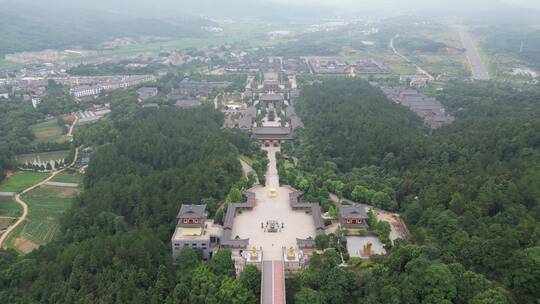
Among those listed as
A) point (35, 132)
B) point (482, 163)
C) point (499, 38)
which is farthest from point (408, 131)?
point (499, 38)

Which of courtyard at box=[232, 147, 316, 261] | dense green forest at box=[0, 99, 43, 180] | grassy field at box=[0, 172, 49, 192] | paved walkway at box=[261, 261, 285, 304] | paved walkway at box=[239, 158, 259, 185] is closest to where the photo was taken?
paved walkway at box=[261, 261, 285, 304]

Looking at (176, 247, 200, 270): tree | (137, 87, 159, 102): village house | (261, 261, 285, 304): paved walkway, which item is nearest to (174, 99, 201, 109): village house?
(137, 87, 159, 102): village house

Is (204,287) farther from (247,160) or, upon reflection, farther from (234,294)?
(247,160)

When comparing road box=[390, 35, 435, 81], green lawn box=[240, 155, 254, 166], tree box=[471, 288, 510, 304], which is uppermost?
road box=[390, 35, 435, 81]

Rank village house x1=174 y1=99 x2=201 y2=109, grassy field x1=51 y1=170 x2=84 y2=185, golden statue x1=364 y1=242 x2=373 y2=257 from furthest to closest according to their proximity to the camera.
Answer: village house x1=174 y1=99 x2=201 y2=109
grassy field x1=51 y1=170 x2=84 y2=185
golden statue x1=364 y1=242 x2=373 y2=257

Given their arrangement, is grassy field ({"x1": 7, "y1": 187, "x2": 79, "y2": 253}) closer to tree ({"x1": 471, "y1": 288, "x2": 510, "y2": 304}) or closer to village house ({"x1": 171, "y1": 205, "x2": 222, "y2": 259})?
village house ({"x1": 171, "y1": 205, "x2": 222, "y2": 259})

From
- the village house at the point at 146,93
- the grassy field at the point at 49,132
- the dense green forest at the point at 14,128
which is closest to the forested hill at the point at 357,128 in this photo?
the village house at the point at 146,93
